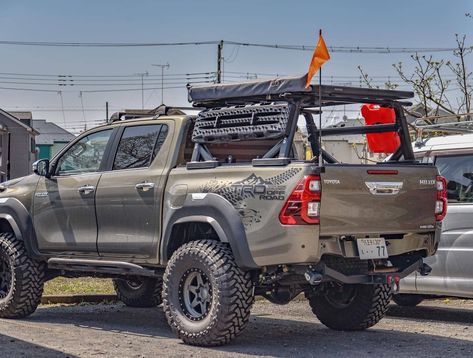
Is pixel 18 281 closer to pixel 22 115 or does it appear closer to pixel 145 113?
pixel 145 113

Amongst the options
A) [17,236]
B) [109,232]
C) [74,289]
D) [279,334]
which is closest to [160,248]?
[109,232]

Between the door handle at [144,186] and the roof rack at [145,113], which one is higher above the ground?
the roof rack at [145,113]

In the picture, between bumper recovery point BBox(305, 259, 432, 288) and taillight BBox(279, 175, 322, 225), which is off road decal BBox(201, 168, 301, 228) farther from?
bumper recovery point BBox(305, 259, 432, 288)

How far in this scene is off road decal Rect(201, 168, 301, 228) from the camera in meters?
7.20

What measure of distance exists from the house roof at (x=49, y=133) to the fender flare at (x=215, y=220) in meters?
77.7

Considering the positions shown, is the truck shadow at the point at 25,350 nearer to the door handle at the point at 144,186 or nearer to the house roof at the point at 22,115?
the door handle at the point at 144,186

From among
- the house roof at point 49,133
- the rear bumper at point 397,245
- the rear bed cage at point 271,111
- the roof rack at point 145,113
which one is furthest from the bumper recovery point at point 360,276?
the house roof at point 49,133

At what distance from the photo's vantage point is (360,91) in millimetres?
7984

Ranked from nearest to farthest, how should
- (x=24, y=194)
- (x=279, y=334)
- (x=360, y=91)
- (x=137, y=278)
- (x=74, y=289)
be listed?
1. (x=360, y=91)
2. (x=279, y=334)
3. (x=137, y=278)
4. (x=24, y=194)
5. (x=74, y=289)

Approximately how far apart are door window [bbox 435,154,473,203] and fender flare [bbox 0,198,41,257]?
14.5ft

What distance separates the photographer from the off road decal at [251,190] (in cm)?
720

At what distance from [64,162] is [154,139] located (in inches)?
55.5

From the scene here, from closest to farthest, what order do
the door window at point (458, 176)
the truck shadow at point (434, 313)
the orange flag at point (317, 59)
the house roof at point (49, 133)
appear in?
the orange flag at point (317, 59) < the door window at point (458, 176) < the truck shadow at point (434, 313) < the house roof at point (49, 133)

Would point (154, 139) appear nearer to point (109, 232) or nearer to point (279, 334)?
point (109, 232)
